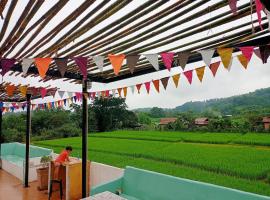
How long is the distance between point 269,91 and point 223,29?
151 feet

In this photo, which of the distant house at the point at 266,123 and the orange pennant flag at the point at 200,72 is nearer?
the orange pennant flag at the point at 200,72

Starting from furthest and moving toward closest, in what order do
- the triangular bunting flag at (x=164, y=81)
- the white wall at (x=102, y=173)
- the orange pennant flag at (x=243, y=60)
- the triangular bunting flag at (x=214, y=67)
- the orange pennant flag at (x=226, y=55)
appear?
the white wall at (x=102, y=173) < the triangular bunting flag at (x=164, y=81) < the triangular bunting flag at (x=214, y=67) < the orange pennant flag at (x=243, y=60) < the orange pennant flag at (x=226, y=55)

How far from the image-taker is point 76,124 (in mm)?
28000

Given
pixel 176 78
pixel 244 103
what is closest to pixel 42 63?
pixel 176 78

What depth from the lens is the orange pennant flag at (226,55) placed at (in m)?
2.68

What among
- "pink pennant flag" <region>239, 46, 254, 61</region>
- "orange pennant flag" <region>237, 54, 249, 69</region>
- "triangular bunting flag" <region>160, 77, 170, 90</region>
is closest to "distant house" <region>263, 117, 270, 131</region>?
"triangular bunting flag" <region>160, 77, 170, 90</region>

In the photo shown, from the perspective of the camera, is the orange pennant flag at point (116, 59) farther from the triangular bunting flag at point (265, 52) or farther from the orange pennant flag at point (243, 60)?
the triangular bunting flag at point (265, 52)

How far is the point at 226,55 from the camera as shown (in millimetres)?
2732

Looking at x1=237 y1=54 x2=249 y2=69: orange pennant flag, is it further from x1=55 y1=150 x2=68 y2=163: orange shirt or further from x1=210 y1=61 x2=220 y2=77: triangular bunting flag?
x1=55 y1=150 x2=68 y2=163: orange shirt

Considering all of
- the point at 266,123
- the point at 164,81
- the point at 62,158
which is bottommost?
the point at 62,158

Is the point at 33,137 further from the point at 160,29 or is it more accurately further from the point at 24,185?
the point at 160,29

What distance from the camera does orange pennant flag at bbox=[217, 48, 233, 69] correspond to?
2.68 meters

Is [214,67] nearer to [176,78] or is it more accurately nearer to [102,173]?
[176,78]

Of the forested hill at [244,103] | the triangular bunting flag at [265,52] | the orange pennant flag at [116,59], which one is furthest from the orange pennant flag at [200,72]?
the forested hill at [244,103]
